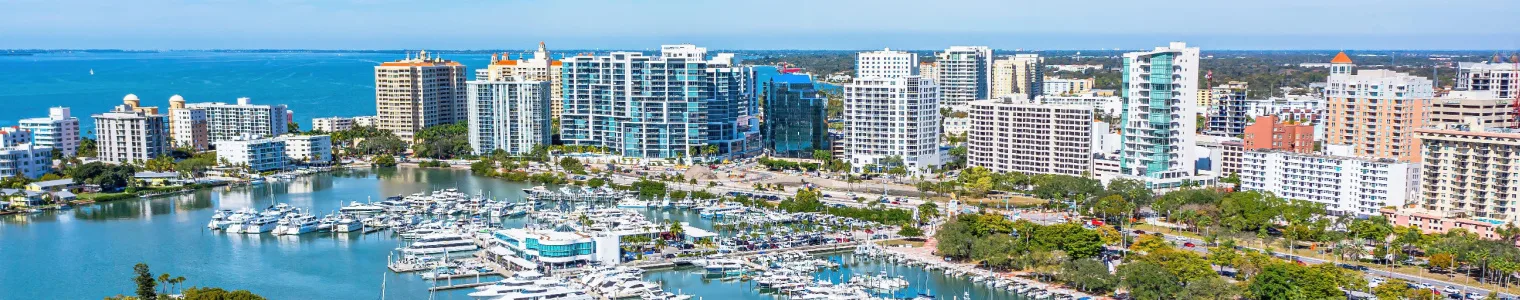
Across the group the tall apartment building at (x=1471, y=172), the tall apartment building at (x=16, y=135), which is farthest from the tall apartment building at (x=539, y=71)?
the tall apartment building at (x=1471, y=172)

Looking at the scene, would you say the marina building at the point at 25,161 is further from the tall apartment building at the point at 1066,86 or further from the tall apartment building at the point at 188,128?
the tall apartment building at the point at 1066,86

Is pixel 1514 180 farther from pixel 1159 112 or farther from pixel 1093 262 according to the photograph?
pixel 1093 262

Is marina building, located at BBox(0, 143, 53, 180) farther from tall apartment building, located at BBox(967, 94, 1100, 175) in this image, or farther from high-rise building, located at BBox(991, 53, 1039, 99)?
high-rise building, located at BBox(991, 53, 1039, 99)

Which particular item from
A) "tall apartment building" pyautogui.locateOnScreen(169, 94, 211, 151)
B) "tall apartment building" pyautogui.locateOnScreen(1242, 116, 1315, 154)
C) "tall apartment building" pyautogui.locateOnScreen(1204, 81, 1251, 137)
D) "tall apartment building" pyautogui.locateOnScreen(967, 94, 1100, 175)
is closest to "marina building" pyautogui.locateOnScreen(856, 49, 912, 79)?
"tall apartment building" pyautogui.locateOnScreen(1204, 81, 1251, 137)

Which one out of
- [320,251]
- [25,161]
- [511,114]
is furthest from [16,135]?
[320,251]

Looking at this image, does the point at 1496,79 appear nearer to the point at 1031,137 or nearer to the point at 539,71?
the point at 1031,137

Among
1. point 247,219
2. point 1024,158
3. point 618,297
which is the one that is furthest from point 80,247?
point 1024,158
